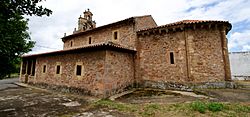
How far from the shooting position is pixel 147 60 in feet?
41.5

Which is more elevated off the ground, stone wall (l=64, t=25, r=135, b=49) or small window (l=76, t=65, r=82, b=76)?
stone wall (l=64, t=25, r=135, b=49)

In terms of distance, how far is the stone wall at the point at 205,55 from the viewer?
430 inches

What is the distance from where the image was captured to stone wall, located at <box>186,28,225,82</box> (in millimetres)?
10922

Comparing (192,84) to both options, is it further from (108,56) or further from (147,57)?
(108,56)

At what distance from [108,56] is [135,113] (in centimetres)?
466

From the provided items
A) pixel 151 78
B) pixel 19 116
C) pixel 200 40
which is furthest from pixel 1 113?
pixel 200 40

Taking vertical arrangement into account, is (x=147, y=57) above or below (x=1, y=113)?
above

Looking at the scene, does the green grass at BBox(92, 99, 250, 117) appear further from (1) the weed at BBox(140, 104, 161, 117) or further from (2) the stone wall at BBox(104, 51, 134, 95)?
(2) the stone wall at BBox(104, 51, 134, 95)

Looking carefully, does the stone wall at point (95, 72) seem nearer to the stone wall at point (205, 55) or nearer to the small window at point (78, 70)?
the small window at point (78, 70)

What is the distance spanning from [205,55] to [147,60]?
175 inches

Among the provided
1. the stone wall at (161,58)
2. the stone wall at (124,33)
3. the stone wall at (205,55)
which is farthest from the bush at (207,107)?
the stone wall at (124,33)

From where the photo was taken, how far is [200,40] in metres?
11.3

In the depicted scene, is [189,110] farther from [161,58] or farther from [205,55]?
[205,55]

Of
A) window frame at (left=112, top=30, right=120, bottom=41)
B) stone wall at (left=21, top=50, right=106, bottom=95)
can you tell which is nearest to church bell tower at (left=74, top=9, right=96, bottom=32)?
stone wall at (left=21, top=50, right=106, bottom=95)
